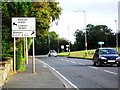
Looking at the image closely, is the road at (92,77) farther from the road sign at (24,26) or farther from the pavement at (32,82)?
the road sign at (24,26)

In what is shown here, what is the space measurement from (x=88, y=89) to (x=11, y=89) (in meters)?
2.94

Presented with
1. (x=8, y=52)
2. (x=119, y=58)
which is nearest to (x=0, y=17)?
(x=8, y=52)

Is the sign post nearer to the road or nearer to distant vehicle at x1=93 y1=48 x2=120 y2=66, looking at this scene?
the road

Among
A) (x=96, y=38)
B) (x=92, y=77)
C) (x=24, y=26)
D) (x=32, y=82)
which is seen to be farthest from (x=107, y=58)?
(x=96, y=38)

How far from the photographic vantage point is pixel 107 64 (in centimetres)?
3553

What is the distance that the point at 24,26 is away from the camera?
78.1ft

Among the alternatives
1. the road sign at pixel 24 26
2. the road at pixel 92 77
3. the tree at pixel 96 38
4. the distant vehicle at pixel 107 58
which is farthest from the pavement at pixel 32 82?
the tree at pixel 96 38

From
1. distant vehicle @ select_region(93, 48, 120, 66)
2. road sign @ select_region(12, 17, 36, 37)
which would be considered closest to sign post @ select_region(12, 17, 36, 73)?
road sign @ select_region(12, 17, 36, 37)

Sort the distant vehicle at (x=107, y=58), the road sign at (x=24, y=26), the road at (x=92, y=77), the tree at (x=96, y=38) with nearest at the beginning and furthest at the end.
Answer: the road at (x=92, y=77)
the road sign at (x=24, y=26)
the distant vehicle at (x=107, y=58)
the tree at (x=96, y=38)

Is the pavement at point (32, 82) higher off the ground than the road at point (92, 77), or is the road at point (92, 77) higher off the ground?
the pavement at point (32, 82)

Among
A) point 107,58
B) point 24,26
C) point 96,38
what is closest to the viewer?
point 24,26

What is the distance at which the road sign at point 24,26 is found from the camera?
23688 millimetres

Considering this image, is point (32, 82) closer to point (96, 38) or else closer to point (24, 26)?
point (24, 26)

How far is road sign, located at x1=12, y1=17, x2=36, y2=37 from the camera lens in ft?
77.7
